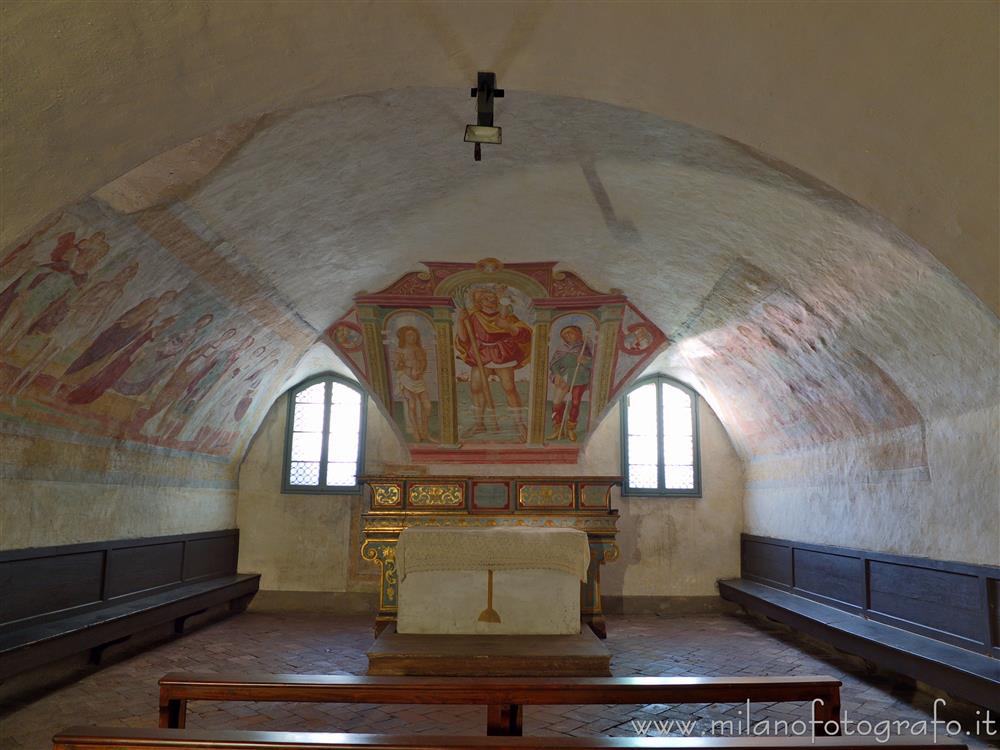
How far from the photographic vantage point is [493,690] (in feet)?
13.1

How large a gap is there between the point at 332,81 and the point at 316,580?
416 inches

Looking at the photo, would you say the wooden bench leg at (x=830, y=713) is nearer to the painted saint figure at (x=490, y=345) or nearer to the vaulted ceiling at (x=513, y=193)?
the vaulted ceiling at (x=513, y=193)

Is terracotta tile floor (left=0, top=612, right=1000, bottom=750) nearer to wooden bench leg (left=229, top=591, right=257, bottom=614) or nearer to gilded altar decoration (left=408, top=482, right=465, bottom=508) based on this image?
wooden bench leg (left=229, top=591, right=257, bottom=614)

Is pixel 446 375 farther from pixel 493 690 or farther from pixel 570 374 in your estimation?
pixel 493 690

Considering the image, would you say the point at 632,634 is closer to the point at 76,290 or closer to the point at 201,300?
the point at 201,300

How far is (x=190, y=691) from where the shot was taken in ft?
13.5

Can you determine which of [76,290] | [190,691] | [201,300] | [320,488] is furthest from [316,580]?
[190,691]

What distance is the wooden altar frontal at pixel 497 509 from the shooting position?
9.53 meters

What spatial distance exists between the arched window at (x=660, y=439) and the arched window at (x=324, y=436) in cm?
461

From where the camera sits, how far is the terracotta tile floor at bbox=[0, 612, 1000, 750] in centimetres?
614

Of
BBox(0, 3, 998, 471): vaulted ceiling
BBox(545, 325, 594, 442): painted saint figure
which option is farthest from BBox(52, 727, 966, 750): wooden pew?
BBox(545, 325, 594, 442): painted saint figure

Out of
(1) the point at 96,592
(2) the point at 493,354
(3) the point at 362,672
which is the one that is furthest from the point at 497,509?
(1) the point at 96,592

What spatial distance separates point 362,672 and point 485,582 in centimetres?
158

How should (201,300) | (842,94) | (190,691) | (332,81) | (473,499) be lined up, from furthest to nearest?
(473,499) → (201,300) → (190,691) → (332,81) → (842,94)
